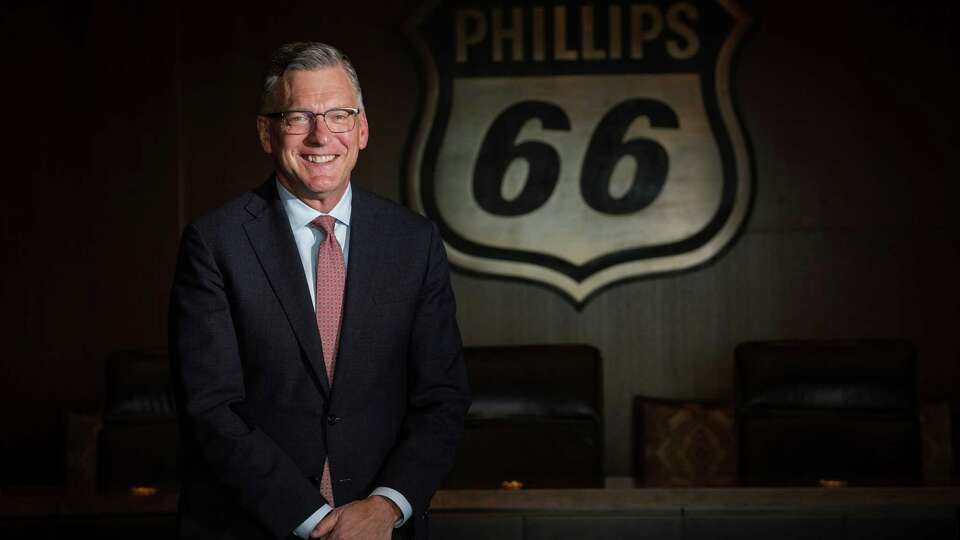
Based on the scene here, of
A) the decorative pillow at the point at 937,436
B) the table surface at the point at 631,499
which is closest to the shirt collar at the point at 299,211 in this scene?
the table surface at the point at 631,499

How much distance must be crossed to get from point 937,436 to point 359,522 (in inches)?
111

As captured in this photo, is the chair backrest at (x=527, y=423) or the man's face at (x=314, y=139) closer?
the man's face at (x=314, y=139)

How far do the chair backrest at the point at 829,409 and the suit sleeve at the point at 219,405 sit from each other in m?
1.89

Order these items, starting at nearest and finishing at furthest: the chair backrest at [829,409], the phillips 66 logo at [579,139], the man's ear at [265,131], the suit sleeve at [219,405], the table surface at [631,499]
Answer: the suit sleeve at [219,405] < the man's ear at [265,131] < the table surface at [631,499] < the chair backrest at [829,409] < the phillips 66 logo at [579,139]

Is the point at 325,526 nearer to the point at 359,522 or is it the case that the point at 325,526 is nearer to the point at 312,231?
the point at 359,522

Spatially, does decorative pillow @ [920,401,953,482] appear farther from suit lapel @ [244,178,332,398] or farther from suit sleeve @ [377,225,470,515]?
suit lapel @ [244,178,332,398]

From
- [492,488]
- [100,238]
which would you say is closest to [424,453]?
[492,488]

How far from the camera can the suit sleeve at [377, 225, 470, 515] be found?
1762 mm

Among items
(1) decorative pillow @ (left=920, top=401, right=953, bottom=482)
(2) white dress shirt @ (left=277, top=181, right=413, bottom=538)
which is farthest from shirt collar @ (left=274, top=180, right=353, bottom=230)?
(1) decorative pillow @ (left=920, top=401, right=953, bottom=482)

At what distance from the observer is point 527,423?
11.0 ft

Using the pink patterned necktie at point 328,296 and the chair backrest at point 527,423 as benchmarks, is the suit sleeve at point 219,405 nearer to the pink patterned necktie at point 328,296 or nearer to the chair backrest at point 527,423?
the pink patterned necktie at point 328,296

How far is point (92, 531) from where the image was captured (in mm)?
2574

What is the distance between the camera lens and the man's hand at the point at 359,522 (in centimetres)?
167

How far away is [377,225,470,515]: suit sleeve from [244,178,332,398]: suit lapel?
0.15 metres
